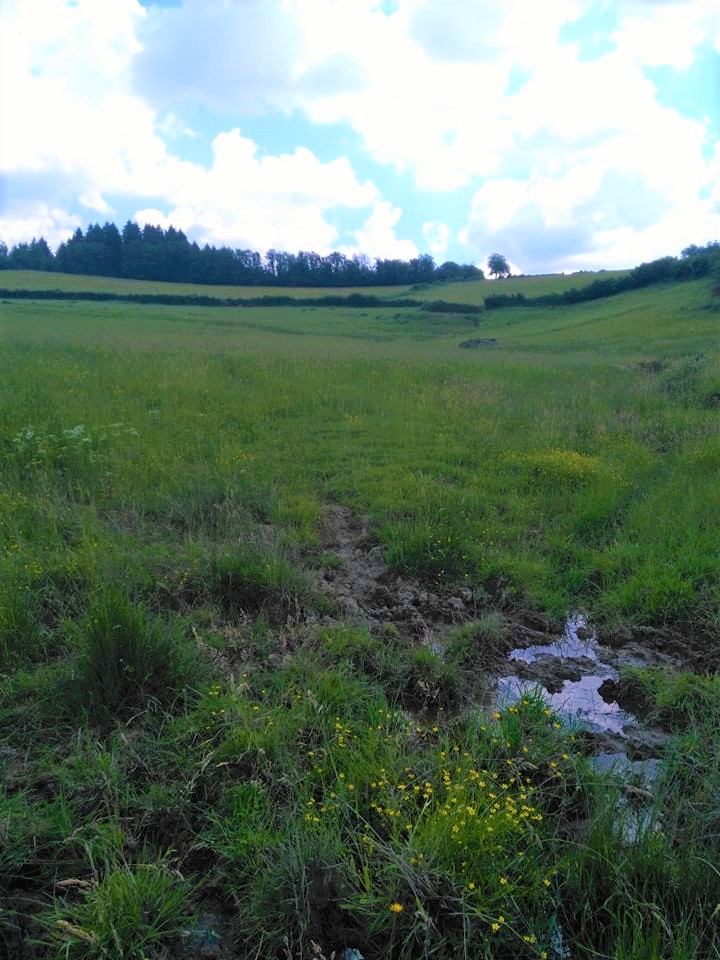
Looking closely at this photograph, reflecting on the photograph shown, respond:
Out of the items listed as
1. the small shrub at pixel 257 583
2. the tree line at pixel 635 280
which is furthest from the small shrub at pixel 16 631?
the tree line at pixel 635 280

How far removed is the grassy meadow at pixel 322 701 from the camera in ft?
8.88

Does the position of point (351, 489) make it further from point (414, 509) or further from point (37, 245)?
point (37, 245)

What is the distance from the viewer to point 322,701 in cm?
406

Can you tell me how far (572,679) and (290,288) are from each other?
8712cm

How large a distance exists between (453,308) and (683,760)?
195 ft

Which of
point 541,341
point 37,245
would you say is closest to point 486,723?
point 541,341

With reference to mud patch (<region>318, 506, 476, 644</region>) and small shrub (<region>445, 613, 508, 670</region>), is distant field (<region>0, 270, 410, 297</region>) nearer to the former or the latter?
mud patch (<region>318, 506, 476, 644</region>)

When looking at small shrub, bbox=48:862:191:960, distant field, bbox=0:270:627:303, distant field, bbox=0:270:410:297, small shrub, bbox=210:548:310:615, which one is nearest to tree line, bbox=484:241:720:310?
distant field, bbox=0:270:627:303

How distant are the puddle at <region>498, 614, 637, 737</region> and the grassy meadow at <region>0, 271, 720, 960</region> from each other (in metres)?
0.23

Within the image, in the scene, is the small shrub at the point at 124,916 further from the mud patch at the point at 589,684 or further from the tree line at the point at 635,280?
the tree line at the point at 635,280

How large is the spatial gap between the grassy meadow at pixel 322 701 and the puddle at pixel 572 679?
23cm

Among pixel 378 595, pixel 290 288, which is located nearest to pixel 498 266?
pixel 290 288

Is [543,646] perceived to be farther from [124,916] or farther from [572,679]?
[124,916]

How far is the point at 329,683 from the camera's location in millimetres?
4180
